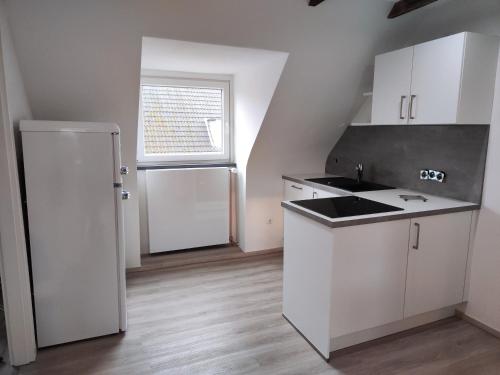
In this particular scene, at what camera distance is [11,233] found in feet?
6.22

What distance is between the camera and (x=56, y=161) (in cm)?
203

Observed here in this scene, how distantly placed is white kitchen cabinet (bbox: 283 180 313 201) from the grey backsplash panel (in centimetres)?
57

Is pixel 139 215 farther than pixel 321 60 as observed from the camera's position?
Yes

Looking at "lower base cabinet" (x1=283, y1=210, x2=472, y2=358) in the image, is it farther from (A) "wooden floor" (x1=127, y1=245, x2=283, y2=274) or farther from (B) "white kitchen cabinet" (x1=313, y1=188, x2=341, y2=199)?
(A) "wooden floor" (x1=127, y1=245, x2=283, y2=274)

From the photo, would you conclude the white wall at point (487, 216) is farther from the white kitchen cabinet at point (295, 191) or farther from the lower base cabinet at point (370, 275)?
the white kitchen cabinet at point (295, 191)

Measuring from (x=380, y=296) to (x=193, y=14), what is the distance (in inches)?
87.4

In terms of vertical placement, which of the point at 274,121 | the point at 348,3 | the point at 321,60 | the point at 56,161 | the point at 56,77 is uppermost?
the point at 348,3

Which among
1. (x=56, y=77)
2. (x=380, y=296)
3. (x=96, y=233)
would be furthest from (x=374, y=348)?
(x=56, y=77)

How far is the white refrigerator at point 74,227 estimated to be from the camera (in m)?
2.02

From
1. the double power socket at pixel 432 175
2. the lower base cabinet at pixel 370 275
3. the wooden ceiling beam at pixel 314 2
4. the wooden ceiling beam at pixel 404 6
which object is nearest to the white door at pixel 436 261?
the lower base cabinet at pixel 370 275

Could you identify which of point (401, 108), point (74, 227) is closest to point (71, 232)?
point (74, 227)

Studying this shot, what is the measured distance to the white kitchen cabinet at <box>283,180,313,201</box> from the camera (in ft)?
10.9

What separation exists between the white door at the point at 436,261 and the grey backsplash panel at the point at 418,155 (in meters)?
0.29

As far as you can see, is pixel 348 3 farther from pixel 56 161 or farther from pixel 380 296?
pixel 56 161
